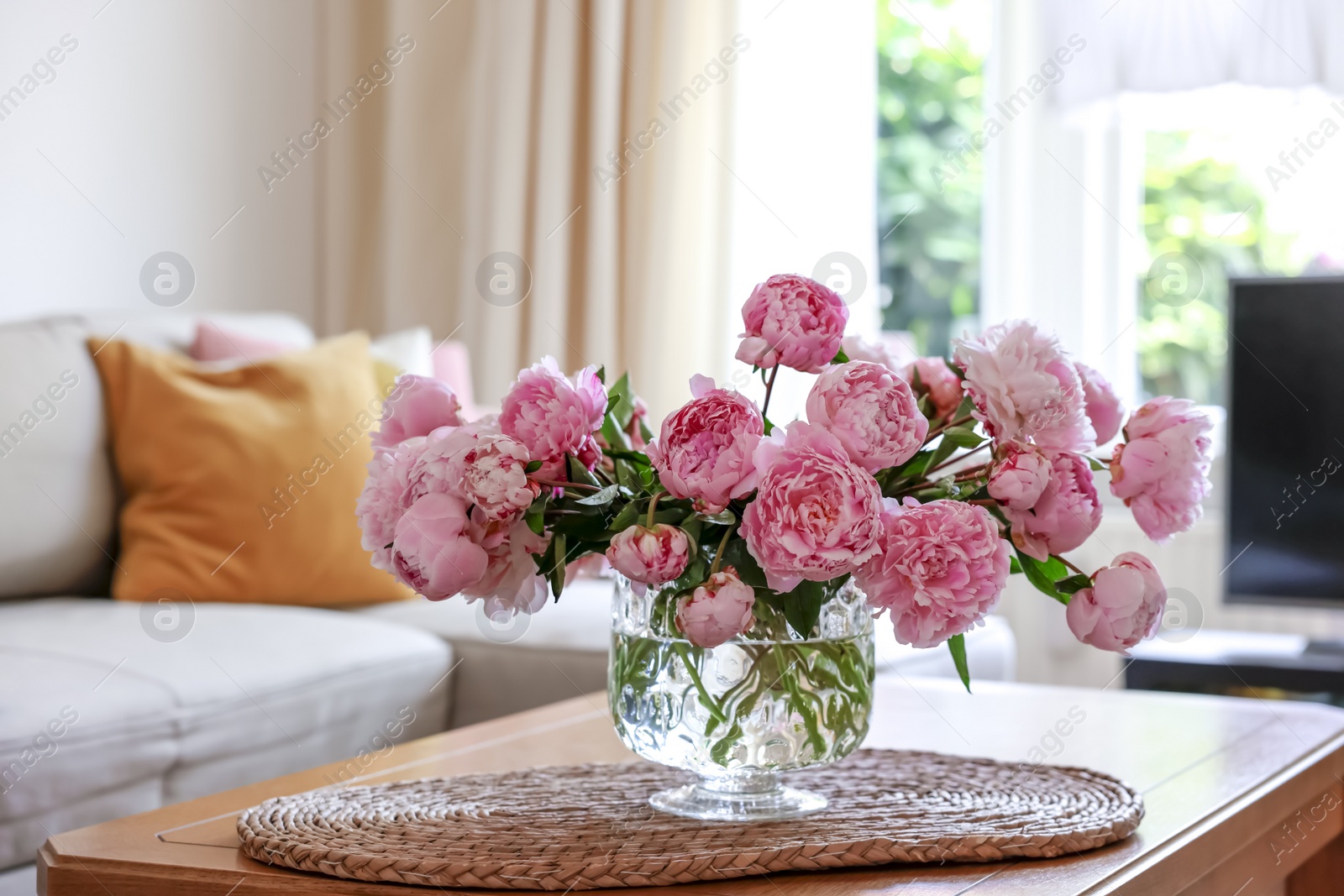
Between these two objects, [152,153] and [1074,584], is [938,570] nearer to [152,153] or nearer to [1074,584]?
[1074,584]

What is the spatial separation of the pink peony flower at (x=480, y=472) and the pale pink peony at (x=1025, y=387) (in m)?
0.27

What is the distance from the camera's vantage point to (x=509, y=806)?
3.20ft

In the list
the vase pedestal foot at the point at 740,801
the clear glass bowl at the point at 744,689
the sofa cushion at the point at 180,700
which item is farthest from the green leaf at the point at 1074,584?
the sofa cushion at the point at 180,700

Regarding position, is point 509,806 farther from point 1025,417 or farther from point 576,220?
point 576,220

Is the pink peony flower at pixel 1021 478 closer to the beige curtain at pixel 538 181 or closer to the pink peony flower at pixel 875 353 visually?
the pink peony flower at pixel 875 353

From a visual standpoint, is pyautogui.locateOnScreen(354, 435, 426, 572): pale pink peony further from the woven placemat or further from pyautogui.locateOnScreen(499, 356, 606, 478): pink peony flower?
the woven placemat

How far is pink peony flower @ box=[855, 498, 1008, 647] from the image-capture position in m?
0.75

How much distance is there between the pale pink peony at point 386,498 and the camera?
0.82m

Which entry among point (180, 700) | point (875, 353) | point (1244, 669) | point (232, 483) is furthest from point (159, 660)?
point (1244, 669)

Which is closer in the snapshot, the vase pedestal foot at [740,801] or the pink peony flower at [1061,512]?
the pink peony flower at [1061,512]

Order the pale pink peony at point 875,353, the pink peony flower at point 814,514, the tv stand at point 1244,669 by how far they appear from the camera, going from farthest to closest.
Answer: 1. the tv stand at point 1244,669
2. the pale pink peony at point 875,353
3. the pink peony flower at point 814,514

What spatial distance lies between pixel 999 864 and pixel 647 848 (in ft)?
0.71

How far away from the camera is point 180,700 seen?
59.7 inches

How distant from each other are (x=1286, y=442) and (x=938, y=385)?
1704 mm
